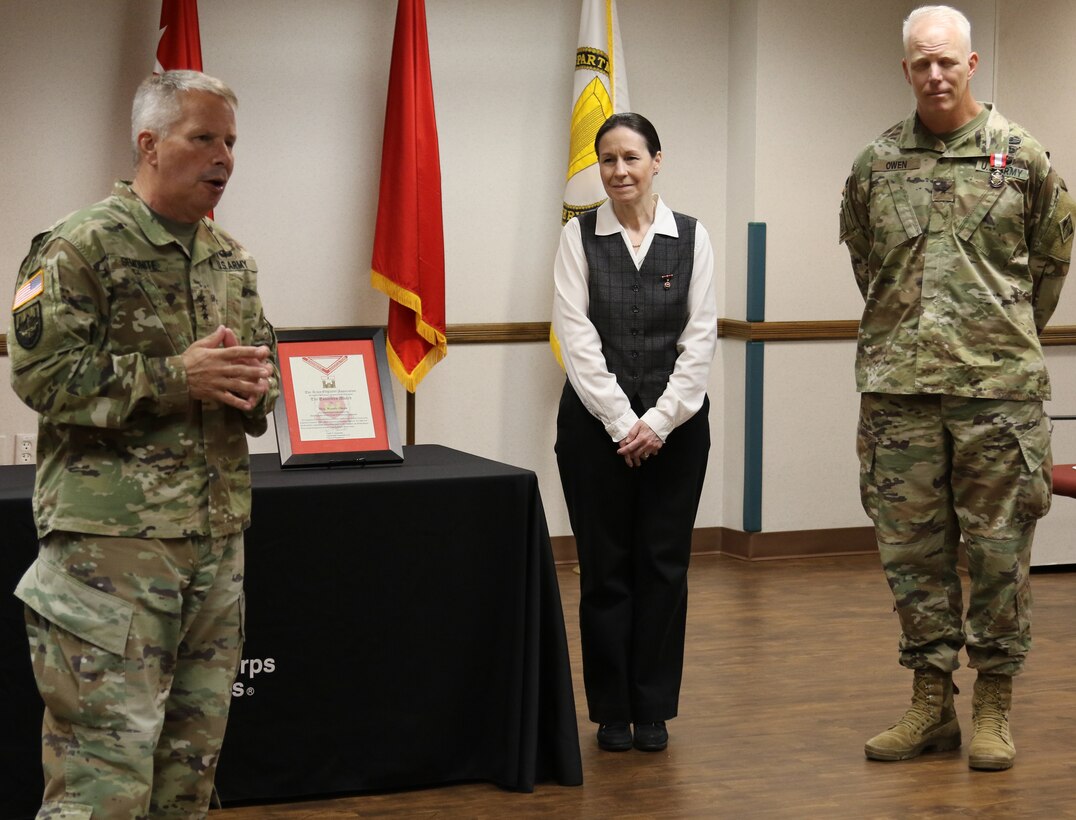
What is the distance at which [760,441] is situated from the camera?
20.1ft

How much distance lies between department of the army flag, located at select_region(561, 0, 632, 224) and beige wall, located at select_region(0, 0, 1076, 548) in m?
0.22

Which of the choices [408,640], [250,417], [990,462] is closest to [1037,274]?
[990,462]

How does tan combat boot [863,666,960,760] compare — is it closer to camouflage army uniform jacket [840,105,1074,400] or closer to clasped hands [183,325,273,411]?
camouflage army uniform jacket [840,105,1074,400]

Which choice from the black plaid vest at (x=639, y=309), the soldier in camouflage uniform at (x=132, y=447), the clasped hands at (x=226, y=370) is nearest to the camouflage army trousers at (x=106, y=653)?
the soldier in camouflage uniform at (x=132, y=447)

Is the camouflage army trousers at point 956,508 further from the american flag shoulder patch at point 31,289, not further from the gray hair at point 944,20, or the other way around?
the american flag shoulder patch at point 31,289

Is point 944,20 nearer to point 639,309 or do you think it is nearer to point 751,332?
point 639,309

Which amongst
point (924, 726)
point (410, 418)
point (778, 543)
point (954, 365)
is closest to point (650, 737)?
point (924, 726)

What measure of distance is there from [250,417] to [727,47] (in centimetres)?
440

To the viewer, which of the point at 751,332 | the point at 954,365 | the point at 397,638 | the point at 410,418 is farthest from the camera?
the point at 751,332

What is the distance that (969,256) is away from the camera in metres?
3.30

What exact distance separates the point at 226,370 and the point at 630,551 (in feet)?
5.48

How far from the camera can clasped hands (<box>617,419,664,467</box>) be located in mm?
3363

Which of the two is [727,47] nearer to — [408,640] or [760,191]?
[760,191]

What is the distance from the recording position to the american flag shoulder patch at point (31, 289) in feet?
6.65
